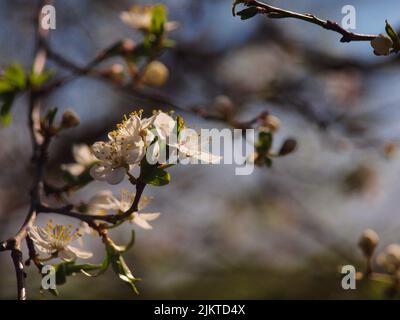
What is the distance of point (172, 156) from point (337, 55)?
1915 mm

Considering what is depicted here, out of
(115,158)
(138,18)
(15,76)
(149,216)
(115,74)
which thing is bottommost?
(149,216)

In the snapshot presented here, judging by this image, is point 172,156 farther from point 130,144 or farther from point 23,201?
point 23,201

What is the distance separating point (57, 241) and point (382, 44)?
2.40 ft

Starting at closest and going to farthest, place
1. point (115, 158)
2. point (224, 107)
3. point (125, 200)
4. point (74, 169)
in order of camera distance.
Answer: point (115, 158), point (125, 200), point (74, 169), point (224, 107)

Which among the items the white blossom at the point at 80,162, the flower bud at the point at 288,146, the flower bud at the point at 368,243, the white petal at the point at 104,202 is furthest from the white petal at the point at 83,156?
the flower bud at the point at 368,243

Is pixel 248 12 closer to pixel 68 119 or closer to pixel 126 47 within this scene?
pixel 68 119

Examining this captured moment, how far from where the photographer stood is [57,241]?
1.18 m

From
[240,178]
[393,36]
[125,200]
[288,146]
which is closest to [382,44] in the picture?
[393,36]

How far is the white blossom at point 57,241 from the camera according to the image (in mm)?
1172

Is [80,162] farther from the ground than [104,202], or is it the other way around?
[80,162]

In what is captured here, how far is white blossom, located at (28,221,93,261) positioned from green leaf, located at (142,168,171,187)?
27 cm

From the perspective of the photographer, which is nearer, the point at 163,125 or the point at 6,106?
the point at 163,125

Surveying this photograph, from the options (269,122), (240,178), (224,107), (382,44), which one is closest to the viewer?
(382,44)

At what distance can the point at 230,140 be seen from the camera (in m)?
1.44
